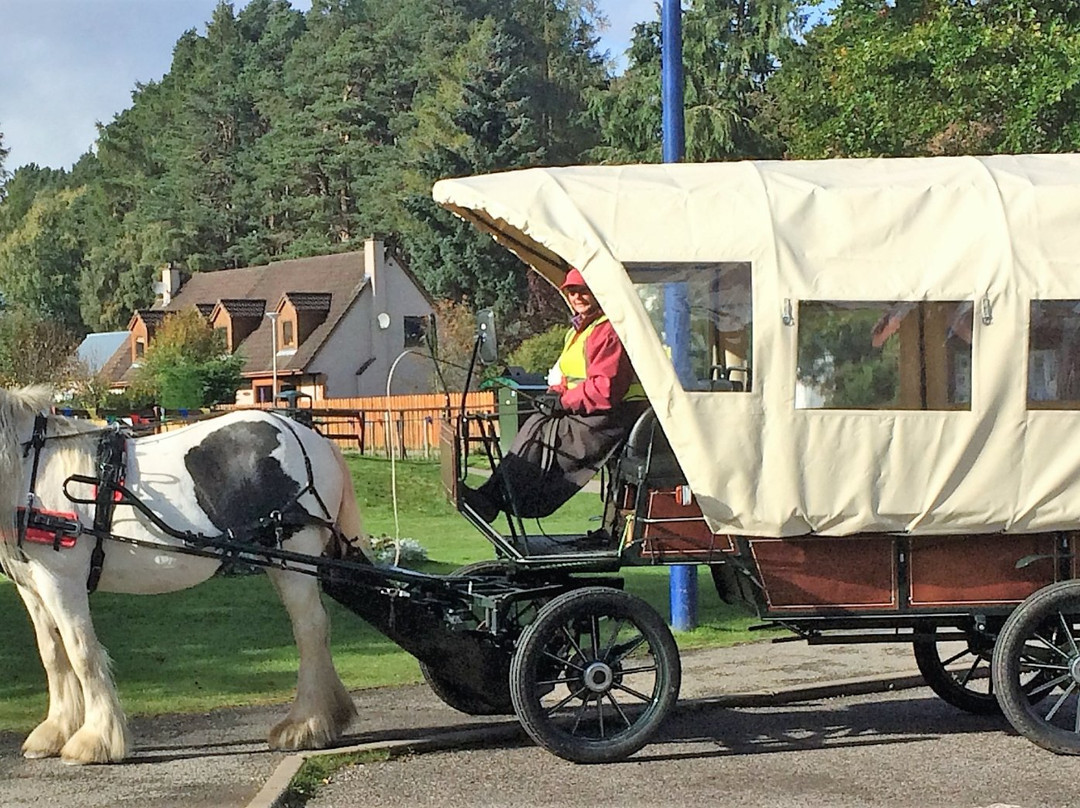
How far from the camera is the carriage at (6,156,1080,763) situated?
6.82 m

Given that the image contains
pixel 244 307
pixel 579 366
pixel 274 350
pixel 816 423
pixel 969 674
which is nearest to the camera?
pixel 816 423

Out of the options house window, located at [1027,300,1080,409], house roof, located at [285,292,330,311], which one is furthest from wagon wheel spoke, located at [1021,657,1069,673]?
house roof, located at [285,292,330,311]

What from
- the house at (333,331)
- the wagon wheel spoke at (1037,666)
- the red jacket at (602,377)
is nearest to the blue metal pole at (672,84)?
the red jacket at (602,377)

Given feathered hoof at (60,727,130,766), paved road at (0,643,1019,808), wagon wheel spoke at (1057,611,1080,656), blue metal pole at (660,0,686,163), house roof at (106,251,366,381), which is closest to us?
paved road at (0,643,1019,808)

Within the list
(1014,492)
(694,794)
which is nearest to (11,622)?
(694,794)

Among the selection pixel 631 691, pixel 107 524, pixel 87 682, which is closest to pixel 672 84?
pixel 631 691

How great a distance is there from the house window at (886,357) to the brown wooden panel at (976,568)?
2.38ft

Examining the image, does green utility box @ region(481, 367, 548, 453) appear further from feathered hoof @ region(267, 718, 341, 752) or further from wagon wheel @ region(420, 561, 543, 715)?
feathered hoof @ region(267, 718, 341, 752)

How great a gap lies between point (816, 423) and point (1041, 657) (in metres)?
1.76

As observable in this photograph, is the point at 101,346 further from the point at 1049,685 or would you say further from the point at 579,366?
the point at 1049,685

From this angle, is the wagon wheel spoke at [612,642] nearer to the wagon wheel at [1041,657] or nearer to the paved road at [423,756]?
the paved road at [423,756]

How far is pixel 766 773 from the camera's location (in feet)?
22.6

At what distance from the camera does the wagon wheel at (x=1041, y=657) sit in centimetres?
693

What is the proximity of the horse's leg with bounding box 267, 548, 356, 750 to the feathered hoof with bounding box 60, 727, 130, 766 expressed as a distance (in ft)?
2.61
